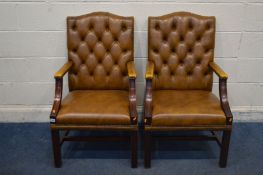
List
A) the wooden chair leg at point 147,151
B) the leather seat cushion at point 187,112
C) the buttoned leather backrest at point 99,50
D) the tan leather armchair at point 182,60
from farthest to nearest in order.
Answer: the buttoned leather backrest at point 99,50, the tan leather armchair at point 182,60, the wooden chair leg at point 147,151, the leather seat cushion at point 187,112

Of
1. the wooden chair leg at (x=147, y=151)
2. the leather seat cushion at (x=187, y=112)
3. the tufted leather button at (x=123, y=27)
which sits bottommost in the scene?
the wooden chair leg at (x=147, y=151)

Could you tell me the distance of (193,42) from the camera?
249 cm

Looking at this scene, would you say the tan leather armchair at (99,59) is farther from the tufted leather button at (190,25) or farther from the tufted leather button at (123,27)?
the tufted leather button at (190,25)

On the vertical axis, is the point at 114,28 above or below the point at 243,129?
above

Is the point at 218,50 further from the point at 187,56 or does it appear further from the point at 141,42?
the point at 141,42

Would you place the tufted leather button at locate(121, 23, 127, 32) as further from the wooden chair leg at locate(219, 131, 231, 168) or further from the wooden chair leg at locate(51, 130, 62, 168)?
the wooden chair leg at locate(219, 131, 231, 168)

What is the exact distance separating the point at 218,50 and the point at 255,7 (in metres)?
0.44

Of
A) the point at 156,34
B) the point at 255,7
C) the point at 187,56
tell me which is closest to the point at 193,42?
the point at 187,56

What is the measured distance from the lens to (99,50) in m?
2.49

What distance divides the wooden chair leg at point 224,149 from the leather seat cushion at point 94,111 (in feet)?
2.21

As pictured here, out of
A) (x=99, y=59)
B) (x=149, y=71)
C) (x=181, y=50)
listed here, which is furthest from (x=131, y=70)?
(x=181, y=50)

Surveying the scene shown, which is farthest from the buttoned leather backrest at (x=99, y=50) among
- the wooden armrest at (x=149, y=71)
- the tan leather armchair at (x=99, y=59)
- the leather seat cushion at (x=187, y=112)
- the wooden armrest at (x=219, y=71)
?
the wooden armrest at (x=219, y=71)

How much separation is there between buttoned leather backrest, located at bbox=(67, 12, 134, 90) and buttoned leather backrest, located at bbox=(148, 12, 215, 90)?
0.20 metres

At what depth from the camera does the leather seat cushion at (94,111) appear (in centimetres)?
212
